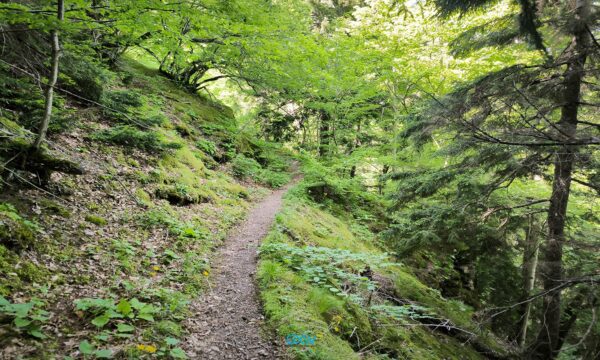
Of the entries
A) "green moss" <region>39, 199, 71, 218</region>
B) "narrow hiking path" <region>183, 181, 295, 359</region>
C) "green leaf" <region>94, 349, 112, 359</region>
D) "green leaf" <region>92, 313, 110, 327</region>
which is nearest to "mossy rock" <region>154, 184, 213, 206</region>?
"narrow hiking path" <region>183, 181, 295, 359</region>

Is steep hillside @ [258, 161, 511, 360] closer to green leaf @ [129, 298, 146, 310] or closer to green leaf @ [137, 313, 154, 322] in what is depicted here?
green leaf @ [137, 313, 154, 322]

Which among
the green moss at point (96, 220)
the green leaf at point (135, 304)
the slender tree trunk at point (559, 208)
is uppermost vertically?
the slender tree trunk at point (559, 208)

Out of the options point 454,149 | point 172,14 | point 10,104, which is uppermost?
point 454,149

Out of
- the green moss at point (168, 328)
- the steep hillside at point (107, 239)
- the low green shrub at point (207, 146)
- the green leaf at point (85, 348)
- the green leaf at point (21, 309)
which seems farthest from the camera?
the low green shrub at point (207, 146)

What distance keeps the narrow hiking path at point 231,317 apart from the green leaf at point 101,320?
926 millimetres

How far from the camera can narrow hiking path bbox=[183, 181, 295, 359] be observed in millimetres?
3807

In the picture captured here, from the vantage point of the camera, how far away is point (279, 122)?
66.7 feet

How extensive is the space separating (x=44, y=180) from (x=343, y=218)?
11.2m

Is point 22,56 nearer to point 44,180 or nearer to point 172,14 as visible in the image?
point 44,180

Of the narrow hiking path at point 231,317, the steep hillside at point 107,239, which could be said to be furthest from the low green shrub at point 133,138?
the narrow hiking path at point 231,317

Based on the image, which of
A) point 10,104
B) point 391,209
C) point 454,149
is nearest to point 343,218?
point 391,209

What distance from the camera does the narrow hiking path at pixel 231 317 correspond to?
3807 millimetres

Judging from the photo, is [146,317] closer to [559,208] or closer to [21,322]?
[21,322]

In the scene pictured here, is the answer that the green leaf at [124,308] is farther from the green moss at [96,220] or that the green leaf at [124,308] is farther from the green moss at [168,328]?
the green moss at [96,220]
